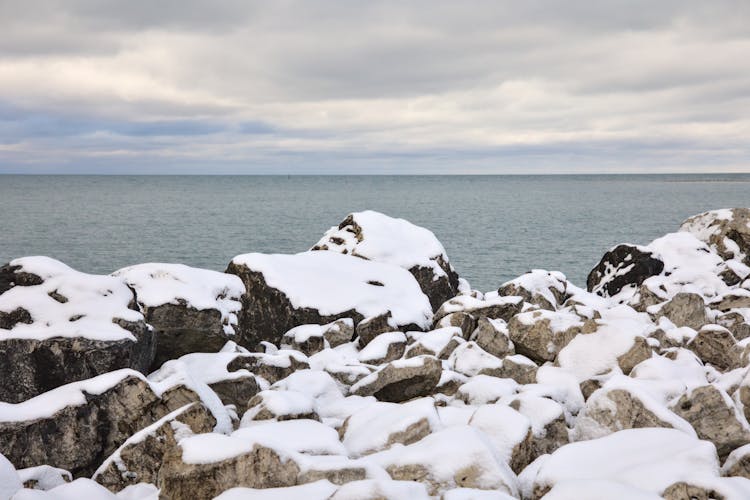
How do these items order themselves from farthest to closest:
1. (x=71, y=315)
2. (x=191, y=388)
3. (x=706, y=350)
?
(x=706, y=350)
(x=71, y=315)
(x=191, y=388)

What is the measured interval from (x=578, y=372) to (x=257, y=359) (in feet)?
22.1

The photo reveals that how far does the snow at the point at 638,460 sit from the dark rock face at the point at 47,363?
7.87 metres

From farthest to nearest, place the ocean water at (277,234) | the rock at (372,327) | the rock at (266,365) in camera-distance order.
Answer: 1. the ocean water at (277,234)
2. the rock at (372,327)
3. the rock at (266,365)

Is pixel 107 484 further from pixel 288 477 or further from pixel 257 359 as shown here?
pixel 257 359

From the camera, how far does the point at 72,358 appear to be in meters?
11.8

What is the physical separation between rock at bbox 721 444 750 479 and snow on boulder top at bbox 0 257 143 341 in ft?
32.8

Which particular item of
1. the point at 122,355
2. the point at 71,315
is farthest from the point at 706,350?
the point at 71,315

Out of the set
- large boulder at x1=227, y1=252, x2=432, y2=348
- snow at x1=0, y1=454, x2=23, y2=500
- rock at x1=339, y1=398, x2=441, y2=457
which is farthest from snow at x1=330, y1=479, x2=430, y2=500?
large boulder at x1=227, y1=252, x2=432, y2=348

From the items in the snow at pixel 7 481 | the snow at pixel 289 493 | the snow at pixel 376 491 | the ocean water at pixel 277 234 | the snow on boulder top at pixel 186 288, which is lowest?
the ocean water at pixel 277 234

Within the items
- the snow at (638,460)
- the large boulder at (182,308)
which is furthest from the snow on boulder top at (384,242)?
the snow at (638,460)

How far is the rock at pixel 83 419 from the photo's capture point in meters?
9.94

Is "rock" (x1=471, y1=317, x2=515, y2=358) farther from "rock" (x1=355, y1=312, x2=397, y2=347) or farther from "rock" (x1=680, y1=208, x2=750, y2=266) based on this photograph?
"rock" (x1=680, y1=208, x2=750, y2=266)

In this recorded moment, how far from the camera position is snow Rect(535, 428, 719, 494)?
7.64 meters

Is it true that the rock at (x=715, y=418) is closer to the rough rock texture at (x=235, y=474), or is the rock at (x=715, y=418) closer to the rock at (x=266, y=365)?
the rough rock texture at (x=235, y=474)
